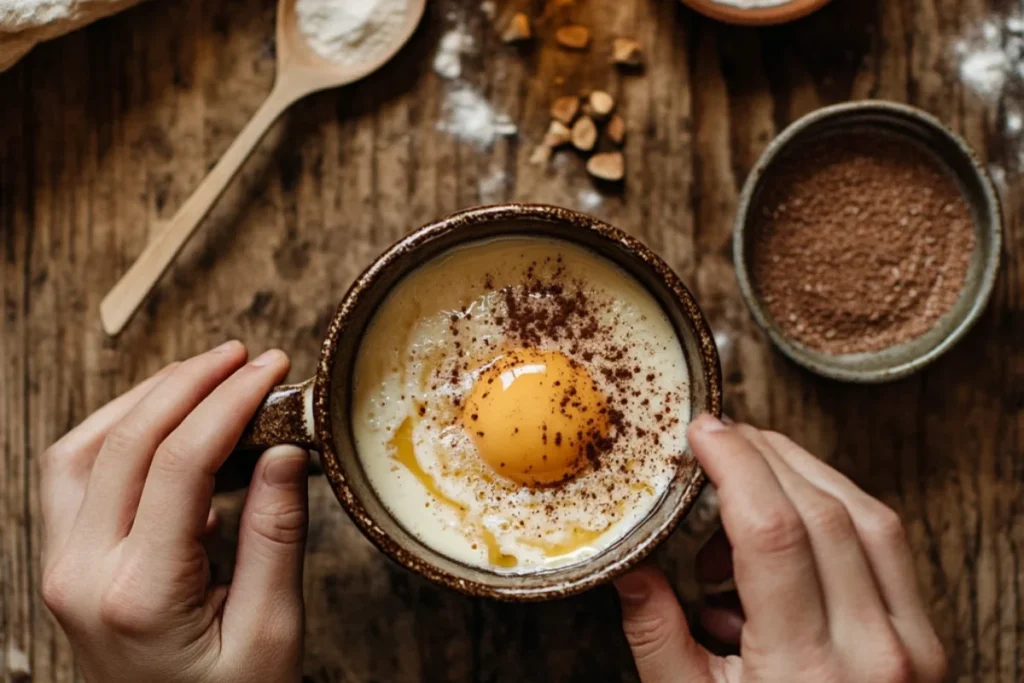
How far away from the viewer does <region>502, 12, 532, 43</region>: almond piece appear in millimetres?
1185

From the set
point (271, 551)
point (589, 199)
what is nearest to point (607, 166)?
point (589, 199)

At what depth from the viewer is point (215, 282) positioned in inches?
47.2

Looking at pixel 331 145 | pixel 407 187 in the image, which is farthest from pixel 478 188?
pixel 331 145

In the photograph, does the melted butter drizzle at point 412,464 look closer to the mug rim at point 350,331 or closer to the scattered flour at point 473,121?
the mug rim at point 350,331

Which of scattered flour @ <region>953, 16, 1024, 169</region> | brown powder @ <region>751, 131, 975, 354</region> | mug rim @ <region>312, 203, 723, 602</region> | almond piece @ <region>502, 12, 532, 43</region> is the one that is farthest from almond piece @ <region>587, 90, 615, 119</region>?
scattered flour @ <region>953, 16, 1024, 169</region>

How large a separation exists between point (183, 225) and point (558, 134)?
0.48 meters

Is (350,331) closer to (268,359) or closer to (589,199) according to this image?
(268,359)

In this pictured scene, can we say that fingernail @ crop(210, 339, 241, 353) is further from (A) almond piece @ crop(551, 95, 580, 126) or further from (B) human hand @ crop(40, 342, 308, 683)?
(A) almond piece @ crop(551, 95, 580, 126)

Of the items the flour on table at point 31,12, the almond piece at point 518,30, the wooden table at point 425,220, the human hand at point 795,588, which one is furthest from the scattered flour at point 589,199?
the flour on table at point 31,12

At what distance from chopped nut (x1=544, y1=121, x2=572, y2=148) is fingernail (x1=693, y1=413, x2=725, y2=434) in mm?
454

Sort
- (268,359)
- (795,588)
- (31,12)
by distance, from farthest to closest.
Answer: (31,12)
(268,359)
(795,588)

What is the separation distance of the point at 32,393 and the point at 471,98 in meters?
0.69

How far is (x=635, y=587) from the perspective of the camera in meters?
0.95

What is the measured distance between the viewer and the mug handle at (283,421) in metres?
0.88
